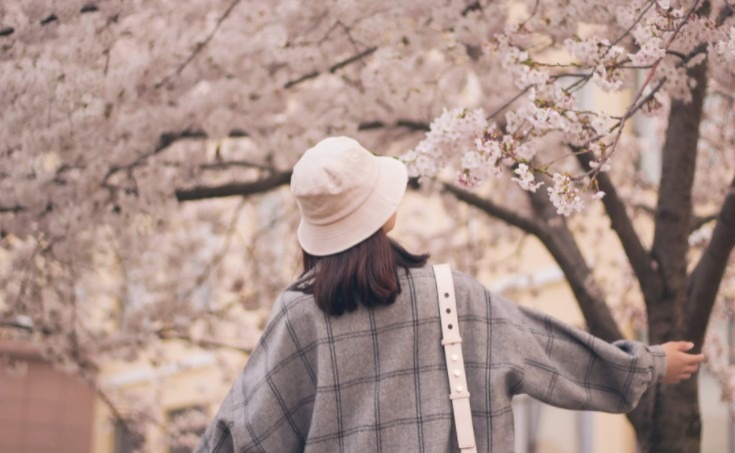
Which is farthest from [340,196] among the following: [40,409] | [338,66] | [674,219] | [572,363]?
[40,409]

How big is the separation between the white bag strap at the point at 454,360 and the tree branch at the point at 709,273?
173 cm

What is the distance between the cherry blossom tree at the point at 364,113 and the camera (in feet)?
12.7

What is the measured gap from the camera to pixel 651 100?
384 centimetres

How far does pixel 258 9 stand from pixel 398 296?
9.55 ft

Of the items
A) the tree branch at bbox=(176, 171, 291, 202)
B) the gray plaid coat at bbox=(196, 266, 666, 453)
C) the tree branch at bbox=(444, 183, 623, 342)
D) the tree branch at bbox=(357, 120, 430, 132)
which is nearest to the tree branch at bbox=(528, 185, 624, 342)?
the tree branch at bbox=(444, 183, 623, 342)

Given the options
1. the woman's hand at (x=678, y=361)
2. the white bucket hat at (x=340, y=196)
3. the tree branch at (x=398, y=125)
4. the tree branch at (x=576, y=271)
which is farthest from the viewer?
the tree branch at (x=398, y=125)

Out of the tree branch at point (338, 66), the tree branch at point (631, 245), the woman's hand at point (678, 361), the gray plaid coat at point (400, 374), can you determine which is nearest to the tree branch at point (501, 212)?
the tree branch at point (631, 245)

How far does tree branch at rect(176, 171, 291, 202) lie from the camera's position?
5516mm

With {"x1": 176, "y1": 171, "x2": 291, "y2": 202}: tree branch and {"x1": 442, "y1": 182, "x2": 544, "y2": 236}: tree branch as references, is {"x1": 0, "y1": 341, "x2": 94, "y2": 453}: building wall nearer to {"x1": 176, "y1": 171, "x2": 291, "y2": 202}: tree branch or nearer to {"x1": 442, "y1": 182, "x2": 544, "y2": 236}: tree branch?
{"x1": 176, "y1": 171, "x2": 291, "y2": 202}: tree branch

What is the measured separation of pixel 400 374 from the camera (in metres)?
2.89

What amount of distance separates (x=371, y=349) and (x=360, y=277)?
0.18m

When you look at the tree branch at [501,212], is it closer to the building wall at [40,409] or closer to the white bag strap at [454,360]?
the white bag strap at [454,360]

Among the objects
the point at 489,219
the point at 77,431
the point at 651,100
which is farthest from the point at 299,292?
the point at 77,431

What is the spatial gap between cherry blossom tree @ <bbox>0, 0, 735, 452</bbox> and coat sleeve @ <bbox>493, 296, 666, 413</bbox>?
21.1 inches
